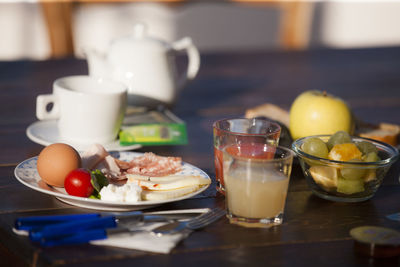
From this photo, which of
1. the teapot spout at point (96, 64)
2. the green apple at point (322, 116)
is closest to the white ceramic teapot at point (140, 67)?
the teapot spout at point (96, 64)

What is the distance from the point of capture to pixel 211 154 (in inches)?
41.4

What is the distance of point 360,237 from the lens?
67 cm

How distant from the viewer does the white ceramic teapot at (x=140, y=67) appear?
49.5 inches

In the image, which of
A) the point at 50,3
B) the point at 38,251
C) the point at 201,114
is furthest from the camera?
the point at 50,3

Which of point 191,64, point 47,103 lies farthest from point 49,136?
point 191,64

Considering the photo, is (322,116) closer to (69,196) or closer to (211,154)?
(211,154)

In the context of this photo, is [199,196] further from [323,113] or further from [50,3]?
[50,3]

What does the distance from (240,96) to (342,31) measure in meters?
2.60

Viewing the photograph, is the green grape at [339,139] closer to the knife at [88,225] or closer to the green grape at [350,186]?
the green grape at [350,186]

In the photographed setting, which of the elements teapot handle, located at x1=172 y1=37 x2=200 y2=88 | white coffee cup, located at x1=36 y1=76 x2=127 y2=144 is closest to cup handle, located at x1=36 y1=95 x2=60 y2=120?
white coffee cup, located at x1=36 y1=76 x2=127 y2=144

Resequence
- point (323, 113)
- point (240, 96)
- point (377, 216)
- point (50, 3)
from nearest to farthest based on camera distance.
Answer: point (377, 216)
point (323, 113)
point (240, 96)
point (50, 3)

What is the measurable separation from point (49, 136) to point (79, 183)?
1.18ft

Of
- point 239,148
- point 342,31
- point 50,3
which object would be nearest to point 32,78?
point 50,3

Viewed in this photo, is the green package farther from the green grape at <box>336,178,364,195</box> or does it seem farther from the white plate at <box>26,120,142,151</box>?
the green grape at <box>336,178,364,195</box>
